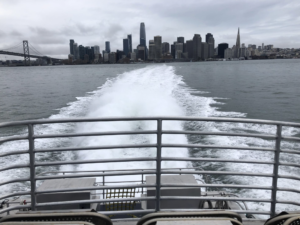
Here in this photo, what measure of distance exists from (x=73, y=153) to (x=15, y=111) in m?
18.9

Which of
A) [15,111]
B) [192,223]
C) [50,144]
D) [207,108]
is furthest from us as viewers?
[15,111]

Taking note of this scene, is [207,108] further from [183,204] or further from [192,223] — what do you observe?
[192,223]

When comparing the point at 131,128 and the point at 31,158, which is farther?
the point at 131,128

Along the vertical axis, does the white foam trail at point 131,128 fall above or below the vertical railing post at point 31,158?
below

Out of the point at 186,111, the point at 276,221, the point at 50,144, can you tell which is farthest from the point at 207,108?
the point at 276,221

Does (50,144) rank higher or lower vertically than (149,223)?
lower

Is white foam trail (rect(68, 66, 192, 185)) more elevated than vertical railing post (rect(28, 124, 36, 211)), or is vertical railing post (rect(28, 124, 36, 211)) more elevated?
vertical railing post (rect(28, 124, 36, 211))

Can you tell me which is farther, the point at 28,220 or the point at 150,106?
the point at 150,106

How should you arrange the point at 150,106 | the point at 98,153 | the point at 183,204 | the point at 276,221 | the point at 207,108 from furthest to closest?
the point at 207,108 < the point at 150,106 < the point at 98,153 < the point at 183,204 < the point at 276,221

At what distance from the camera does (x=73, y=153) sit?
41.0 feet

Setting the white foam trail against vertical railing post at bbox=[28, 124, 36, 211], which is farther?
the white foam trail

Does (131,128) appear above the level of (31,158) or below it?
below

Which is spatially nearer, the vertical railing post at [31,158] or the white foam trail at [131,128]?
the vertical railing post at [31,158]

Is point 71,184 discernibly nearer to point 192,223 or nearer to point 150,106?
point 192,223
